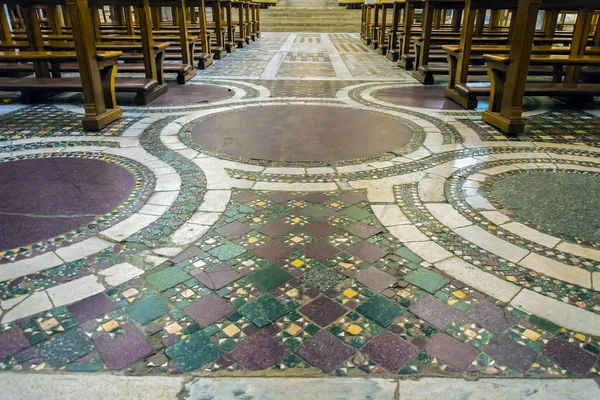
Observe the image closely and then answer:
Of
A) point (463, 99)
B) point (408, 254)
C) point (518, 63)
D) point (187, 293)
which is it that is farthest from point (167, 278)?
point (463, 99)

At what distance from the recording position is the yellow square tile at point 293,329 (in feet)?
5.46

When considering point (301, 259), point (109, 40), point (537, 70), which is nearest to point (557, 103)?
point (537, 70)

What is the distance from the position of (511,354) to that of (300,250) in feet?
3.41

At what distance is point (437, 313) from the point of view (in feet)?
5.86

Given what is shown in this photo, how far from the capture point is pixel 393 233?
7.96ft

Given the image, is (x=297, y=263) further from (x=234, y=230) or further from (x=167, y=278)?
(x=167, y=278)

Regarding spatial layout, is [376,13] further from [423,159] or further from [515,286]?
[515,286]

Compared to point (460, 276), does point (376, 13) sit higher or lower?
higher

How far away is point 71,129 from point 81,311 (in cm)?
305

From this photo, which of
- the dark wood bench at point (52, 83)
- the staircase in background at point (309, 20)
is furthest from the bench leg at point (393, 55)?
the staircase in background at point (309, 20)

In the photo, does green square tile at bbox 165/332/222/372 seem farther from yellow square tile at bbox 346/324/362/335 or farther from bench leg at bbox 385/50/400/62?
bench leg at bbox 385/50/400/62

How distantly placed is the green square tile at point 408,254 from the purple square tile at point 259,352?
862 mm

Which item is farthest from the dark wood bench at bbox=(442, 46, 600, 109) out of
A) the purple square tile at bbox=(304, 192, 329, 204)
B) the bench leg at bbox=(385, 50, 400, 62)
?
the purple square tile at bbox=(304, 192, 329, 204)

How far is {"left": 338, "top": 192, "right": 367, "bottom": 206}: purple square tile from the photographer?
9.21 ft
